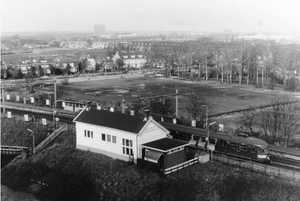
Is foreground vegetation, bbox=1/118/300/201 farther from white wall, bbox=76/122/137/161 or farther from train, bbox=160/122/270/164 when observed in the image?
train, bbox=160/122/270/164

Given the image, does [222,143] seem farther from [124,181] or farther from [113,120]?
[113,120]

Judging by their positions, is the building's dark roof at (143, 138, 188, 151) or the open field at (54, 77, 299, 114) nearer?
the building's dark roof at (143, 138, 188, 151)

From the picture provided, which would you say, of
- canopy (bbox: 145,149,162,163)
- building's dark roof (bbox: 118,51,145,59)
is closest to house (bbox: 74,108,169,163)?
canopy (bbox: 145,149,162,163)

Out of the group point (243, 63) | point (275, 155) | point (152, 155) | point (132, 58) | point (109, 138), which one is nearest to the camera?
point (152, 155)

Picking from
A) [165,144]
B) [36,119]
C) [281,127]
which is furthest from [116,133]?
[36,119]

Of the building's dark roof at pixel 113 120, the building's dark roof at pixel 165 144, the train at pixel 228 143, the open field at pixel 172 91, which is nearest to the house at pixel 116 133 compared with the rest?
the building's dark roof at pixel 113 120

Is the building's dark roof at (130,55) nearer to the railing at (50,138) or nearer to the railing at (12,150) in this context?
the railing at (50,138)

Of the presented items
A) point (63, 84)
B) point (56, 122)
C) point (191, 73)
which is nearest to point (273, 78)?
point (191, 73)
